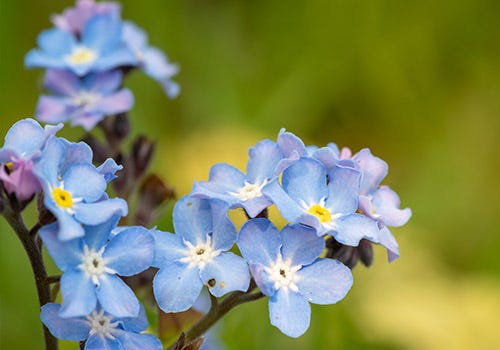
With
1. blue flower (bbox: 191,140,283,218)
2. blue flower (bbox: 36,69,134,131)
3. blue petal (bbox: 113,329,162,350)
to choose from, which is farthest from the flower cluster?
blue petal (bbox: 113,329,162,350)

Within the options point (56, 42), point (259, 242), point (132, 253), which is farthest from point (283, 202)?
point (56, 42)

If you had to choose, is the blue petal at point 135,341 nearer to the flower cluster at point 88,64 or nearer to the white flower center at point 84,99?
the flower cluster at point 88,64

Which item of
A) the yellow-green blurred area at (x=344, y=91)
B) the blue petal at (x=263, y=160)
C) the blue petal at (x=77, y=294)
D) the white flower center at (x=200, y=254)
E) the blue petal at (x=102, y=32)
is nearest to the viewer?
the blue petal at (x=77, y=294)

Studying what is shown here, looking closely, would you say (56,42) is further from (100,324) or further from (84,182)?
(100,324)

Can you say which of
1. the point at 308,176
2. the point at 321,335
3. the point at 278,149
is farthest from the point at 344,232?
the point at 321,335

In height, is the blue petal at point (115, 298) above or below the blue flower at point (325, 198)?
below

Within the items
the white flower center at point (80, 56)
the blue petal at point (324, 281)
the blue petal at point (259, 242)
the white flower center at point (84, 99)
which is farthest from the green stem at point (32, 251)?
the white flower center at point (80, 56)

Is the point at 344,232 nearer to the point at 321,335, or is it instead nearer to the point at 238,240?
the point at 238,240
